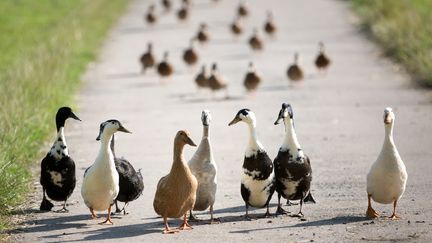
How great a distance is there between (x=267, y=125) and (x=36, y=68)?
4.85m

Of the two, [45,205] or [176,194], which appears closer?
[176,194]

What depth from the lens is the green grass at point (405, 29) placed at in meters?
21.8

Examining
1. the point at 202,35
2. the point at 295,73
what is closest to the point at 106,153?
the point at 295,73

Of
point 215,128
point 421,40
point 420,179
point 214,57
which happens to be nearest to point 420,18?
point 421,40

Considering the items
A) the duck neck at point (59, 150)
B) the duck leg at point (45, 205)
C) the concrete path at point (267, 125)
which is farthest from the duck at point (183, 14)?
the duck leg at point (45, 205)

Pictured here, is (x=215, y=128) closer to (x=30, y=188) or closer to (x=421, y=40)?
(x=30, y=188)

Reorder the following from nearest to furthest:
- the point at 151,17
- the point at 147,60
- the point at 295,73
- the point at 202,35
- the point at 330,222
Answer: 1. the point at 330,222
2. the point at 295,73
3. the point at 147,60
4. the point at 202,35
5. the point at 151,17

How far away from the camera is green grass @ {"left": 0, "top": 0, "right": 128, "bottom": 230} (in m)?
13.3

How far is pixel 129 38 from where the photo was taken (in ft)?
99.1

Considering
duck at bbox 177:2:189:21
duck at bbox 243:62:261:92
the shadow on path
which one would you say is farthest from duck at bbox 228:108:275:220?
duck at bbox 177:2:189:21

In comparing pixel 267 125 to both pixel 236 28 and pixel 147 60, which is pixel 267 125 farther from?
pixel 236 28

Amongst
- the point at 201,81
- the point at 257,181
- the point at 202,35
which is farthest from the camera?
the point at 202,35

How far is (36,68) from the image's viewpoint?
20.3 m

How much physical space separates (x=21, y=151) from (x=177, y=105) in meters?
5.92
